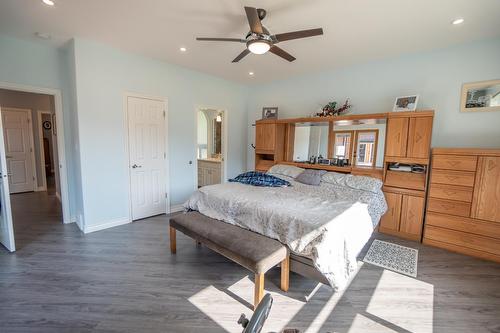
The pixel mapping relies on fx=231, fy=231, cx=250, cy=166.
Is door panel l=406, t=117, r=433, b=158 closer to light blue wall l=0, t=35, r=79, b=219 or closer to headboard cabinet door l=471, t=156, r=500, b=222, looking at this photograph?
headboard cabinet door l=471, t=156, r=500, b=222

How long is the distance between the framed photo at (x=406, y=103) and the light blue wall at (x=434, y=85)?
0.23 m

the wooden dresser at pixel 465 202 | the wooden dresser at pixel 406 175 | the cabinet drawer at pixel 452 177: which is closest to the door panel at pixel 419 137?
the wooden dresser at pixel 406 175

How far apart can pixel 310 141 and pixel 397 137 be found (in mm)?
1544

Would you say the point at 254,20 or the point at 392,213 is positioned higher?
the point at 254,20

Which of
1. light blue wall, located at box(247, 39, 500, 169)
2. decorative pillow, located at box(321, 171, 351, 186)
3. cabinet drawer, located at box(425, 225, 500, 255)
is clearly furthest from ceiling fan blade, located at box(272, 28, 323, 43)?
cabinet drawer, located at box(425, 225, 500, 255)

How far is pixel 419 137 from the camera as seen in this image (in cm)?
A: 313

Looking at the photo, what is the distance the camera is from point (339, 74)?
4145 millimetres

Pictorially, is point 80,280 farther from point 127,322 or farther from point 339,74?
point 339,74

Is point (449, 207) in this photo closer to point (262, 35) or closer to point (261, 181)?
point (261, 181)

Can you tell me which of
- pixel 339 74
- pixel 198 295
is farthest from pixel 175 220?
pixel 339 74

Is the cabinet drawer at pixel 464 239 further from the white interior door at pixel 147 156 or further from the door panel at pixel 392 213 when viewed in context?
the white interior door at pixel 147 156

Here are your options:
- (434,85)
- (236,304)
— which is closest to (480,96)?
(434,85)

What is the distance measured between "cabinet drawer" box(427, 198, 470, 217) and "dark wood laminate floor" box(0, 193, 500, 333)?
1.72 feet

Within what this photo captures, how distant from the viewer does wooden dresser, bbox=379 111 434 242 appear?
10.2 ft
